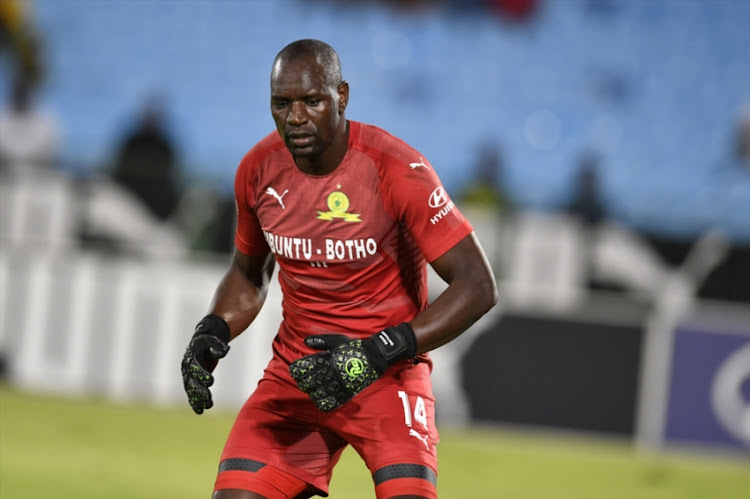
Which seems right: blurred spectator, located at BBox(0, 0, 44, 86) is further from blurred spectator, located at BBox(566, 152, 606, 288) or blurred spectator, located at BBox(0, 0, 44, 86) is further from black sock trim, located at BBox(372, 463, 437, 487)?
black sock trim, located at BBox(372, 463, 437, 487)

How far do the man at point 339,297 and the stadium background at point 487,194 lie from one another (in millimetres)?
5051

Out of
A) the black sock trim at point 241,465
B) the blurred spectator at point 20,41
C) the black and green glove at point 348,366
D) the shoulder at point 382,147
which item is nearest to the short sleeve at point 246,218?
the shoulder at point 382,147

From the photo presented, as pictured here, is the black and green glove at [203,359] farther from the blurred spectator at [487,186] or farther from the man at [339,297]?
the blurred spectator at [487,186]

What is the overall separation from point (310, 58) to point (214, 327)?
1020mm

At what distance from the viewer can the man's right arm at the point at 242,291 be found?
3672 mm

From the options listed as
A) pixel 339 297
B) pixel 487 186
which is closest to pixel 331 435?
pixel 339 297

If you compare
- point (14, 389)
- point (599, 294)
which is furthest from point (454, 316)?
point (14, 389)

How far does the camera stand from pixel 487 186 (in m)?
11.2

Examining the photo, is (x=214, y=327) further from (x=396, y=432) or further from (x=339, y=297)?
(x=396, y=432)

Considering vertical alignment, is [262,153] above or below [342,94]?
below

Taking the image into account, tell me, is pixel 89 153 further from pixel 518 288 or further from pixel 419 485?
pixel 419 485

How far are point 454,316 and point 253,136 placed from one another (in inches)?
392

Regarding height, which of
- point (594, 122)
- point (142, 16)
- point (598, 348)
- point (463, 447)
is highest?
point (142, 16)

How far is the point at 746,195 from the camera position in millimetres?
11953
